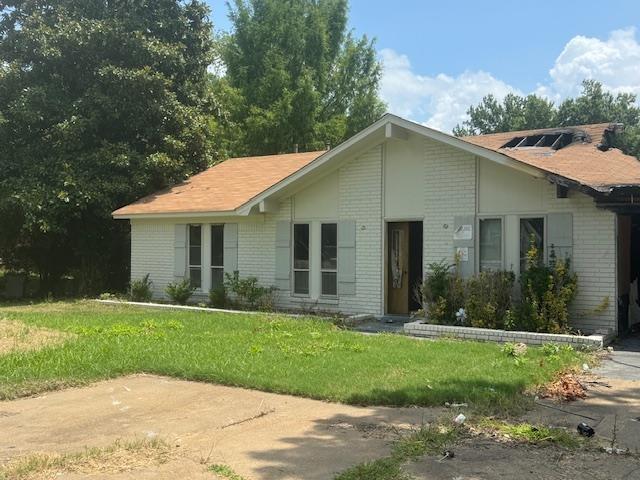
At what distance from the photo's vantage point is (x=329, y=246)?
15.7 meters

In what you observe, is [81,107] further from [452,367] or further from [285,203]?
[452,367]

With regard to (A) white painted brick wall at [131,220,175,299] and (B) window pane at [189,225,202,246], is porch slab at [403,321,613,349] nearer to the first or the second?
(B) window pane at [189,225,202,246]

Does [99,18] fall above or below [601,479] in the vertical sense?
above

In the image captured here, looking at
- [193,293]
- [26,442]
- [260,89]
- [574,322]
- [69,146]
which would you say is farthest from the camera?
[260,89]

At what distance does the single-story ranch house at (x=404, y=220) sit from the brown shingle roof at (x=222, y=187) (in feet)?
0.31

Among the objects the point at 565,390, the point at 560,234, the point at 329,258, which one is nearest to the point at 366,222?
the point at 329,258

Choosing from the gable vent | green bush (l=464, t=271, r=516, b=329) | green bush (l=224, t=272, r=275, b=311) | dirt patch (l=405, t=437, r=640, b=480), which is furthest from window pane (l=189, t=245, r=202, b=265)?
dirt patch (l=405, t=437, r=640, b=480)

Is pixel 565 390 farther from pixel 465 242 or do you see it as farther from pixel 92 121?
pixel 92 121

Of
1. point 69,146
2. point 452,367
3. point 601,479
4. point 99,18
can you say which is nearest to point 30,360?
point 452,367

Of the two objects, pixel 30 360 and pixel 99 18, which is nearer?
pixel 30 360

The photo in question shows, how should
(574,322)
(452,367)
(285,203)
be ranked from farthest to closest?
(285,203)
(574,322)
(452,367)

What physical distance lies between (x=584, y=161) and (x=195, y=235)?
1044 cm

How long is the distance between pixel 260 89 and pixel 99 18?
13.0m

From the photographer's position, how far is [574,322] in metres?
12.1
